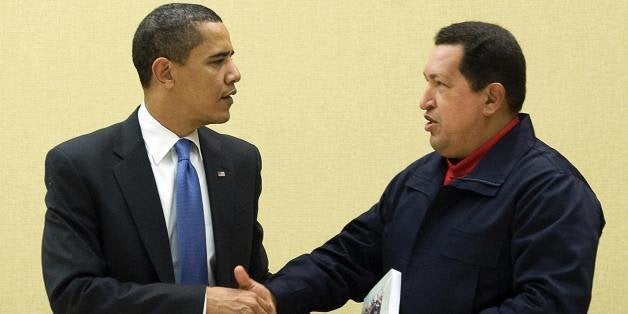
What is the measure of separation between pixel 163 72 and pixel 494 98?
0.86 m

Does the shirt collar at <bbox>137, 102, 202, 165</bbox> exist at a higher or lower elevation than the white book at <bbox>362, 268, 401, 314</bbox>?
higher

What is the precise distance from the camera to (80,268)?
91.0 inches

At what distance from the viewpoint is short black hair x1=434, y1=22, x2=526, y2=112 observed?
2.38 metres

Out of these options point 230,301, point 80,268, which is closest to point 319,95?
point 230,301

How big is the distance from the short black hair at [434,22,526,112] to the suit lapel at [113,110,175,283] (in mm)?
845

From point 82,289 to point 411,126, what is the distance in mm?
1707

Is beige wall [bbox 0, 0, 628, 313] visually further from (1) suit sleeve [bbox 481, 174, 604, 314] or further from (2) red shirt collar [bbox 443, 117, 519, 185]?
(1) suit sleeve [bbox 481, 174, 604, 314]

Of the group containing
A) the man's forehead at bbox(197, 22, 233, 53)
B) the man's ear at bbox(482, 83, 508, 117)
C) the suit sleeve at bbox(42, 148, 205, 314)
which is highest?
the man's forehead at bbox(197, 22, 233, 53)

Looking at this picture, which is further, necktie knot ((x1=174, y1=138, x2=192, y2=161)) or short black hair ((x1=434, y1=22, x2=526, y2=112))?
necktie knot ((x1=174, y1=138, x2=192, y2=161))

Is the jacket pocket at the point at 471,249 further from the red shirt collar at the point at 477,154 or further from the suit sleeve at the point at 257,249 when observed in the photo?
the suit sleeve at the point at 257,249

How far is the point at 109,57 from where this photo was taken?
366cm

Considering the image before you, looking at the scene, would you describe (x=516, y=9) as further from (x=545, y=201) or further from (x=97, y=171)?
(x=97, y=171)

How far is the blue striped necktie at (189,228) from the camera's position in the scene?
96.3 inches

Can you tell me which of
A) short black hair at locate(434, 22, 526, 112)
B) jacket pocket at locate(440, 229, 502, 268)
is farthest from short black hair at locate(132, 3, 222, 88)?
jacket pocket at locate(440, 229, 502, 268)
